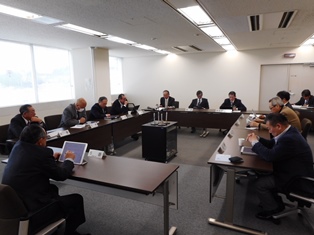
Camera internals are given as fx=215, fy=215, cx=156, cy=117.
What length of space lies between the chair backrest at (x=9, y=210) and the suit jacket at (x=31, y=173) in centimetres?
16

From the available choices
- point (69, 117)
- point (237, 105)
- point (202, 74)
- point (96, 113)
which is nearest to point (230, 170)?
point (69, 117)

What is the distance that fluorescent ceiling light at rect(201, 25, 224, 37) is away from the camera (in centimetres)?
457

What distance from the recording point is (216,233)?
2.12 metres

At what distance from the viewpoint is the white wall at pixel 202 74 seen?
7566 mm

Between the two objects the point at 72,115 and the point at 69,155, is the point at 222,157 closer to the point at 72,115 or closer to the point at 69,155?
the point at 69,155

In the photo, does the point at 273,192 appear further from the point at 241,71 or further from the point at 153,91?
the point at 153,91

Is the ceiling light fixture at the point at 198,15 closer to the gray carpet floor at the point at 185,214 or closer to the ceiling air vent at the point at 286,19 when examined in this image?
the ceiling air vent at the point at 286,19

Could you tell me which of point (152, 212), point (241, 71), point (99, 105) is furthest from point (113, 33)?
point (241, 71)

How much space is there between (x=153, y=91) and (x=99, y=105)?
456 cm

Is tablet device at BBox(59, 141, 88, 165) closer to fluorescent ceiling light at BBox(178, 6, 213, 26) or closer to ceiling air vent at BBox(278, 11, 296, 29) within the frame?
fluorescent ceiling light at BBox(178, 6, 213, 26)

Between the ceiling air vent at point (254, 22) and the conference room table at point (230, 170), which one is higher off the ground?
the ceiling air vent at point (254, 22)

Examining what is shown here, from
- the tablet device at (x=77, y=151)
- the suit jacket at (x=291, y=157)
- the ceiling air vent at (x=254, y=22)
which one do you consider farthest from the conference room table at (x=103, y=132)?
the ceiling air vent at (x=254, y=22)

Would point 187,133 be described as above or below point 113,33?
below

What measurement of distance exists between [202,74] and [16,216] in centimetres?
779
